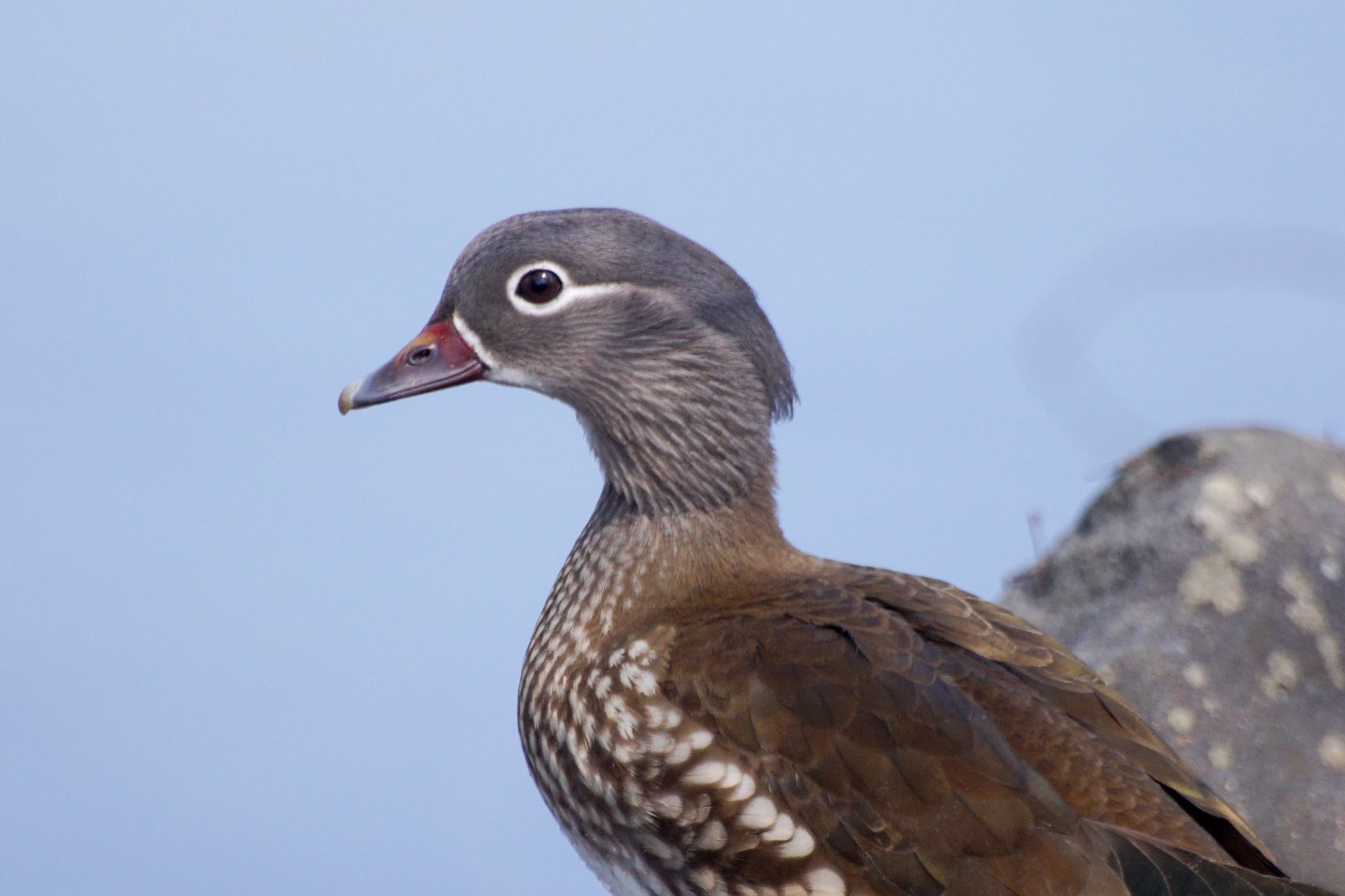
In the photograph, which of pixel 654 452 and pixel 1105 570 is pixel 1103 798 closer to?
pixel 654 452

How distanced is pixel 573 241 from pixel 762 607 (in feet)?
2.22

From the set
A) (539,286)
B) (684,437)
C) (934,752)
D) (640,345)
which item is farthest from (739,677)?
(539,286)

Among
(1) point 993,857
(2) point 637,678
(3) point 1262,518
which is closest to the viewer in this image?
(1) point 993,857

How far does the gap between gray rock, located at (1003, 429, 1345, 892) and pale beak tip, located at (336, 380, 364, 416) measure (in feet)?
5.60

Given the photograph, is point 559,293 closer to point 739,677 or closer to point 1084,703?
point 739,677

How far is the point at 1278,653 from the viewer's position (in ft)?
10.5

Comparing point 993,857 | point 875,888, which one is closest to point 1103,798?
point 993,857

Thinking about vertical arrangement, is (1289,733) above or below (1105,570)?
below

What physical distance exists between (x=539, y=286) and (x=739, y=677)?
28.8 inches

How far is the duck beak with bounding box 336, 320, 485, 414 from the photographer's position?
99.5 inches

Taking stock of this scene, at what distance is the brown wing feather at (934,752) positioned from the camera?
2045 millimetres

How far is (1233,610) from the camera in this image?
3260 mm

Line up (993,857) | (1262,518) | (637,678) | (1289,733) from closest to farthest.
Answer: (993,857) → (637,678) → (1289,733) → (1262,518)

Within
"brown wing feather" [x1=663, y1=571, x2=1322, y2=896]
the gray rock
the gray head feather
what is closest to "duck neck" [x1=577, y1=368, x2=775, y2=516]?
the gray head feather
